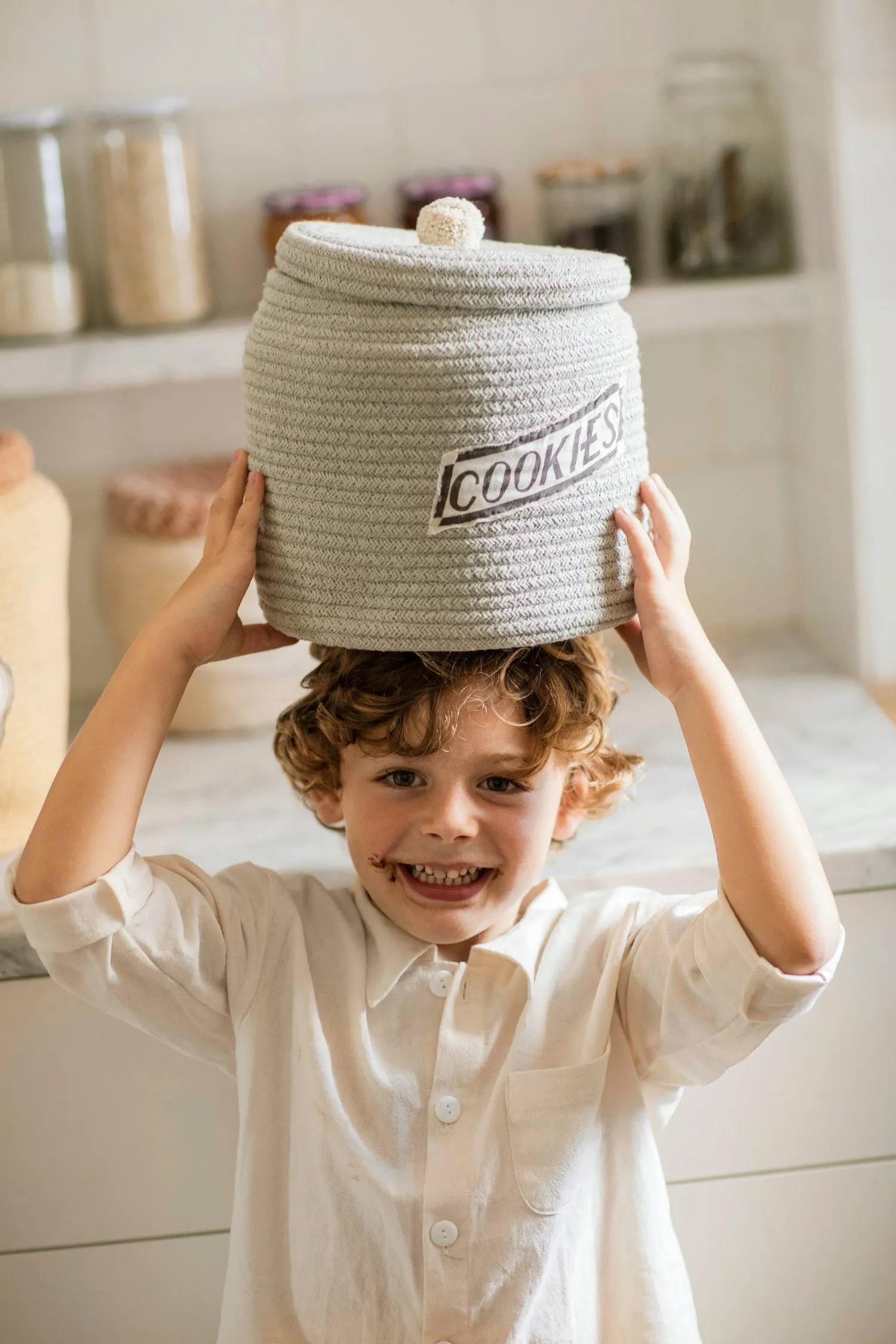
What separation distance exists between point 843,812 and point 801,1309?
38 centimetres

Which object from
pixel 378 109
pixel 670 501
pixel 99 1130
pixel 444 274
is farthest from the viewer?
pixel 378 109

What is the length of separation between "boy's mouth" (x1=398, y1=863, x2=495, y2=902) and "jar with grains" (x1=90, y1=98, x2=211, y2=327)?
667 millimetres

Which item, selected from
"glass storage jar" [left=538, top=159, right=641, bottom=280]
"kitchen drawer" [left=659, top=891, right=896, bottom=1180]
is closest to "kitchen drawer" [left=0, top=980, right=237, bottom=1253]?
"kitchen drawer" [left=659, top=891, right=896, bottom=1180]

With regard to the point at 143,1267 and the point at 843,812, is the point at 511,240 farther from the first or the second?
the point at 143,1267

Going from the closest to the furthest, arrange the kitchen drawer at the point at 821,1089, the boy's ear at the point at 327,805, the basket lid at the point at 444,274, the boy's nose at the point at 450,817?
1. the basket lid at the point at 444,274
2. the boy's nose at the point at 450,817
3. the boy's ear at the point at 327,805
4. the kitchen drawer at the point at 821,1089

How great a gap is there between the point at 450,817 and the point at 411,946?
0.11m

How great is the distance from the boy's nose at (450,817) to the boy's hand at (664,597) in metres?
0.13

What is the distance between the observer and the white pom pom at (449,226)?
0.75m

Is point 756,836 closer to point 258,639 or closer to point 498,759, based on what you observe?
point 498,759

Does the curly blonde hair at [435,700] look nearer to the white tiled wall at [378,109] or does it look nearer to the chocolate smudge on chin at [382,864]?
the chocolate smudge on chin at [382,864]

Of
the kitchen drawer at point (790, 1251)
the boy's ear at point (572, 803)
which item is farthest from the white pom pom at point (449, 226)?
the kitchen drawer at point (790, 1251)

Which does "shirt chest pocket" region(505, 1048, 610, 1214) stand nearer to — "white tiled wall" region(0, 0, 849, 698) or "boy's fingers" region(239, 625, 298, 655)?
"boy's fingers" region(239, 625, 298, 655)

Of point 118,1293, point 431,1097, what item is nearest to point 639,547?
point 431,1097

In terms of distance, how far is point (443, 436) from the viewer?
0.72 m
